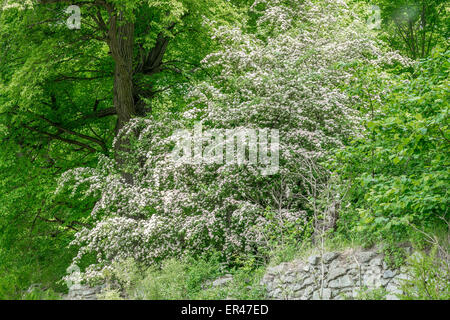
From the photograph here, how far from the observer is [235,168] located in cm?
920

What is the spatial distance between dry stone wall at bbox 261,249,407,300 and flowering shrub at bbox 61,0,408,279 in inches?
41.0

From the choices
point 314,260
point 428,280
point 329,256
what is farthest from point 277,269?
point 428,280

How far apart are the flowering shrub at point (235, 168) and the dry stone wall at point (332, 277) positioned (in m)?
1.04

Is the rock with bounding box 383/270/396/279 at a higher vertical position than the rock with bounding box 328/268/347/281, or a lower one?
higher

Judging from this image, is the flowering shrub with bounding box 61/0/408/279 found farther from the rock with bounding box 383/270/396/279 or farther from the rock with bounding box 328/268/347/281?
the rock with bounding box 383/270/396/279

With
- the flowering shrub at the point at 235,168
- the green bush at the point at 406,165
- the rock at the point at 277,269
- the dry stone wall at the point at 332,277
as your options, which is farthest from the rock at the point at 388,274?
the flowering shrub at the point at 235,168

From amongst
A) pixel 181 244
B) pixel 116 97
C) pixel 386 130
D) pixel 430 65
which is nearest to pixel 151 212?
pixel 181 244

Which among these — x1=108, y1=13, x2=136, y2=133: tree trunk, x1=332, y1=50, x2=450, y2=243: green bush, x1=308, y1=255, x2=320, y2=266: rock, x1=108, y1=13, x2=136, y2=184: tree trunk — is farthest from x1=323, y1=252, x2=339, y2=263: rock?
x1=108, y1=13, x2=136, y2=133: tree trunk

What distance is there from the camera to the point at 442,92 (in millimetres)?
5621

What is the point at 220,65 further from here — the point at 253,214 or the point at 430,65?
the point at 430,65

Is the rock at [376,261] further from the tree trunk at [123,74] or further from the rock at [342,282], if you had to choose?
the tree trunk at [123,74]

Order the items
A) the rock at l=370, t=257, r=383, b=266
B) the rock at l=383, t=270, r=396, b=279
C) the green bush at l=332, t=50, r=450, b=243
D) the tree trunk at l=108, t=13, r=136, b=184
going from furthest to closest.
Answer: the tree trunk at l=108, t=13, r=136, b=184 < the rock at l=370, t=257, r=383, b=266 < the rock at l=383, t=270, r=396, b=279 < the green bush at l=332, t=50, r=450, b=243

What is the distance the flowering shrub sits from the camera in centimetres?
896

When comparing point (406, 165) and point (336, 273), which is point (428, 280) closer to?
point (336, 273)
